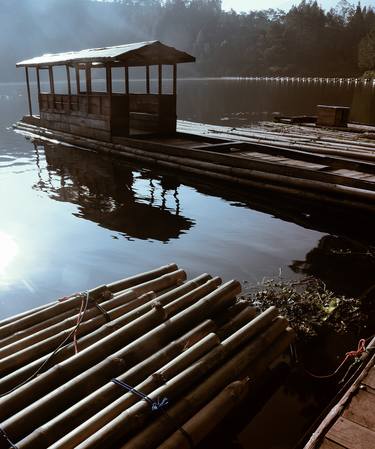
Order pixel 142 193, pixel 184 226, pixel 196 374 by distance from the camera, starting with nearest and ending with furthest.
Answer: pixel 196 374 < pixel 184 226 < pixel 142 193

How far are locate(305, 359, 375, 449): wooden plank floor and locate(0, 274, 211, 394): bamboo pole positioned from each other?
2.50 meters

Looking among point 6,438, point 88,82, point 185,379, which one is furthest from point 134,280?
point 88,82

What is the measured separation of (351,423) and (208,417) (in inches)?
51.4

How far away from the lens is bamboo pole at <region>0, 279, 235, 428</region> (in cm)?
369

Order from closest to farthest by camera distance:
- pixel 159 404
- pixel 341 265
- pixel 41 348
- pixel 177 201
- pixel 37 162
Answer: pixel 159 404
pixel 41 348
pixel 341 265
pixel 177 201
pixel 37 162

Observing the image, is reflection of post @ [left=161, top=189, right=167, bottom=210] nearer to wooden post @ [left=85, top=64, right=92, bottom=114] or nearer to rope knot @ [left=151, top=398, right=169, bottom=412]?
wooden post @ [left=85, top=64, right=92, bottom=114]

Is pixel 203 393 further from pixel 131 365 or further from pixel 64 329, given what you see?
pixel 64 329

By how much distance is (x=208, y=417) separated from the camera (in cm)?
397

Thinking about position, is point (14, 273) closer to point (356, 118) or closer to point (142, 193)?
point (142, 193)

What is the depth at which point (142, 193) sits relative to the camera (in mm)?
15000

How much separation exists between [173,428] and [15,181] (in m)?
16.0

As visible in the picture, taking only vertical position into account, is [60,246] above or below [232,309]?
below

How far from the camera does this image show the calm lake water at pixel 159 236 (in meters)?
8.41

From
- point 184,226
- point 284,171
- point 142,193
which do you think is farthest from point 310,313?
point 142,193
